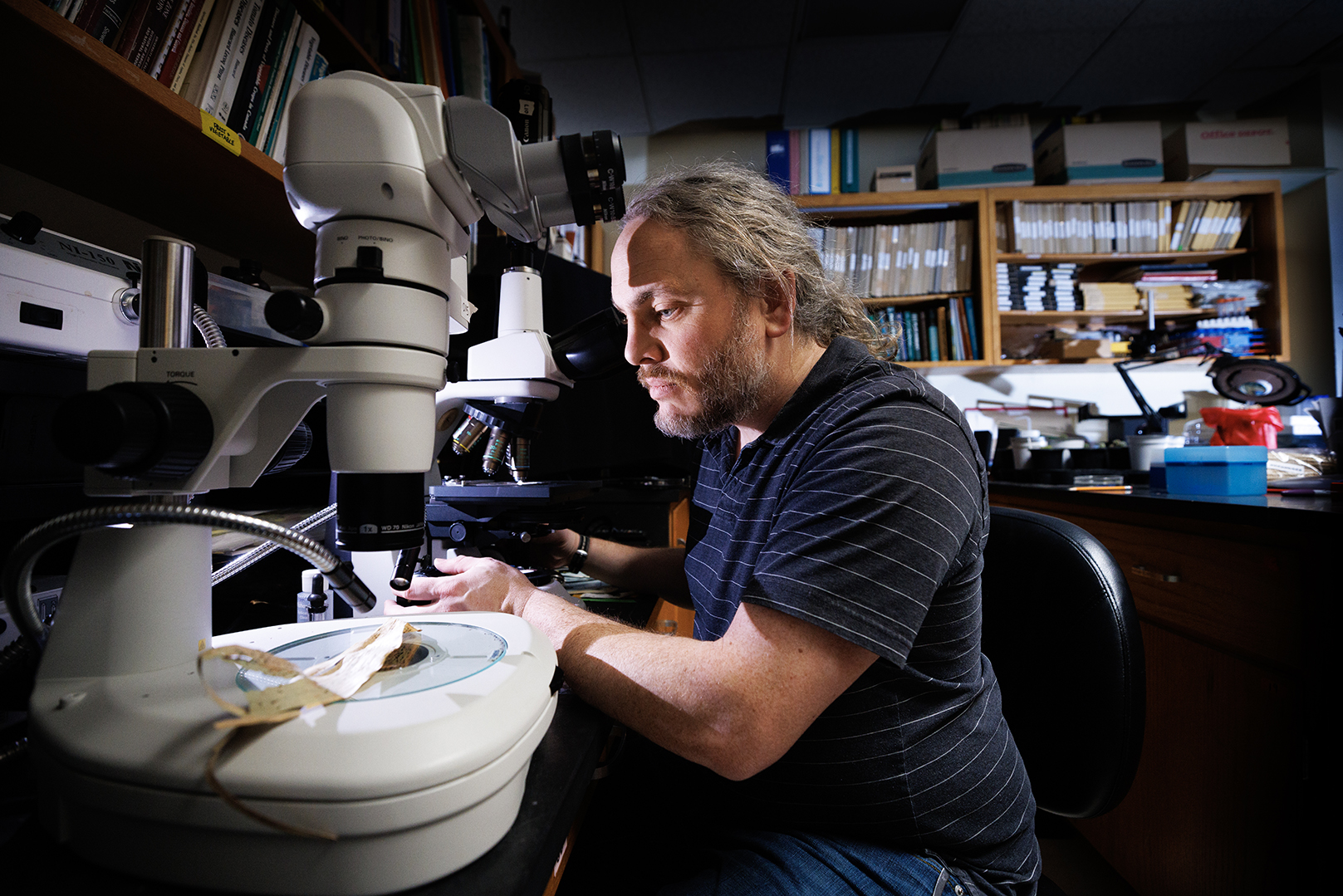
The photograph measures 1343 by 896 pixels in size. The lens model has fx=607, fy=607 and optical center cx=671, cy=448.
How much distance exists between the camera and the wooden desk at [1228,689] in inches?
35.3

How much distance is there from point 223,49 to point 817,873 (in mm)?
Answer: 1321

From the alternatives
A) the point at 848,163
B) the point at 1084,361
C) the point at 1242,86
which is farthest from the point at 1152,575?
the point at 1242,86

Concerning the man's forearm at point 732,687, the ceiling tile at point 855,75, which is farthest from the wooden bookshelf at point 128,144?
the ceiling tile at point 855,75

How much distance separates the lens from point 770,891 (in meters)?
0.57

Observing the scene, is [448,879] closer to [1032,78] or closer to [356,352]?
[356,352]

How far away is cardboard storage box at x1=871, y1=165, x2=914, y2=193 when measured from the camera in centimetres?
288

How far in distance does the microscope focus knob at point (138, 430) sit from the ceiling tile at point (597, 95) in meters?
2.59

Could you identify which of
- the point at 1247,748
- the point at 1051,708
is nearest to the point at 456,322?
the point at 1051,708

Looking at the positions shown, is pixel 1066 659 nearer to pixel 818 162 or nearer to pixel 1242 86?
pixel 818 162

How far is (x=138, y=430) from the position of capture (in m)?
0.39

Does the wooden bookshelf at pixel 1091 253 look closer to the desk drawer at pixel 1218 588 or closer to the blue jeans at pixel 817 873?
the desk drawer at pixel 1218 588

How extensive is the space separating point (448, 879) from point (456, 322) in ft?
1.70

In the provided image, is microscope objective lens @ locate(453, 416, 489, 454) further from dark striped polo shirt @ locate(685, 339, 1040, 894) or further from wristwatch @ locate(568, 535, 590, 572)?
dark striped polo shirt @ locate(685, 339, 1040, 894)

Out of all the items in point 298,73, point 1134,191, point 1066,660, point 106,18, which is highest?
point 1134,191
